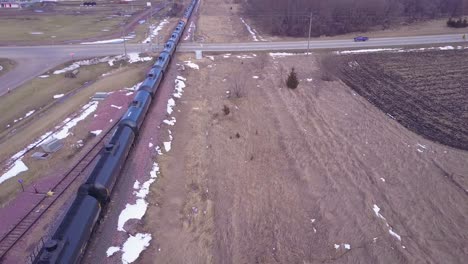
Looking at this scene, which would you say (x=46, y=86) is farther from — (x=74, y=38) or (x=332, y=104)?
(x=332, y=104)

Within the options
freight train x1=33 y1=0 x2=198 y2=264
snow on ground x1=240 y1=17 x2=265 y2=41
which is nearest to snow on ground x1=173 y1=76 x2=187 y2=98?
freight train x1=33 y1=0 x2=198 y2=264

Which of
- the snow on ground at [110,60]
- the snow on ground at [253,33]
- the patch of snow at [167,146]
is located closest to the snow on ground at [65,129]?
the patch of snow at [167,146]

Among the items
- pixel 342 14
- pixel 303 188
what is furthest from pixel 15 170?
pixel 342 14

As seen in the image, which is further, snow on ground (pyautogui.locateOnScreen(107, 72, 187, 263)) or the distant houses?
the distant houses

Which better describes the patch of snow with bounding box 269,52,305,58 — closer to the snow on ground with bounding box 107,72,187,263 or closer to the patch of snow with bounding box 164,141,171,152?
the patch of snow with bounding box 164,141,171,152

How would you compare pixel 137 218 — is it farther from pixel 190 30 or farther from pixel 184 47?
pixel 190 30

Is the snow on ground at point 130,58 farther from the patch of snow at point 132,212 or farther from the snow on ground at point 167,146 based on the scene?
the patch of snow at point 132,212
